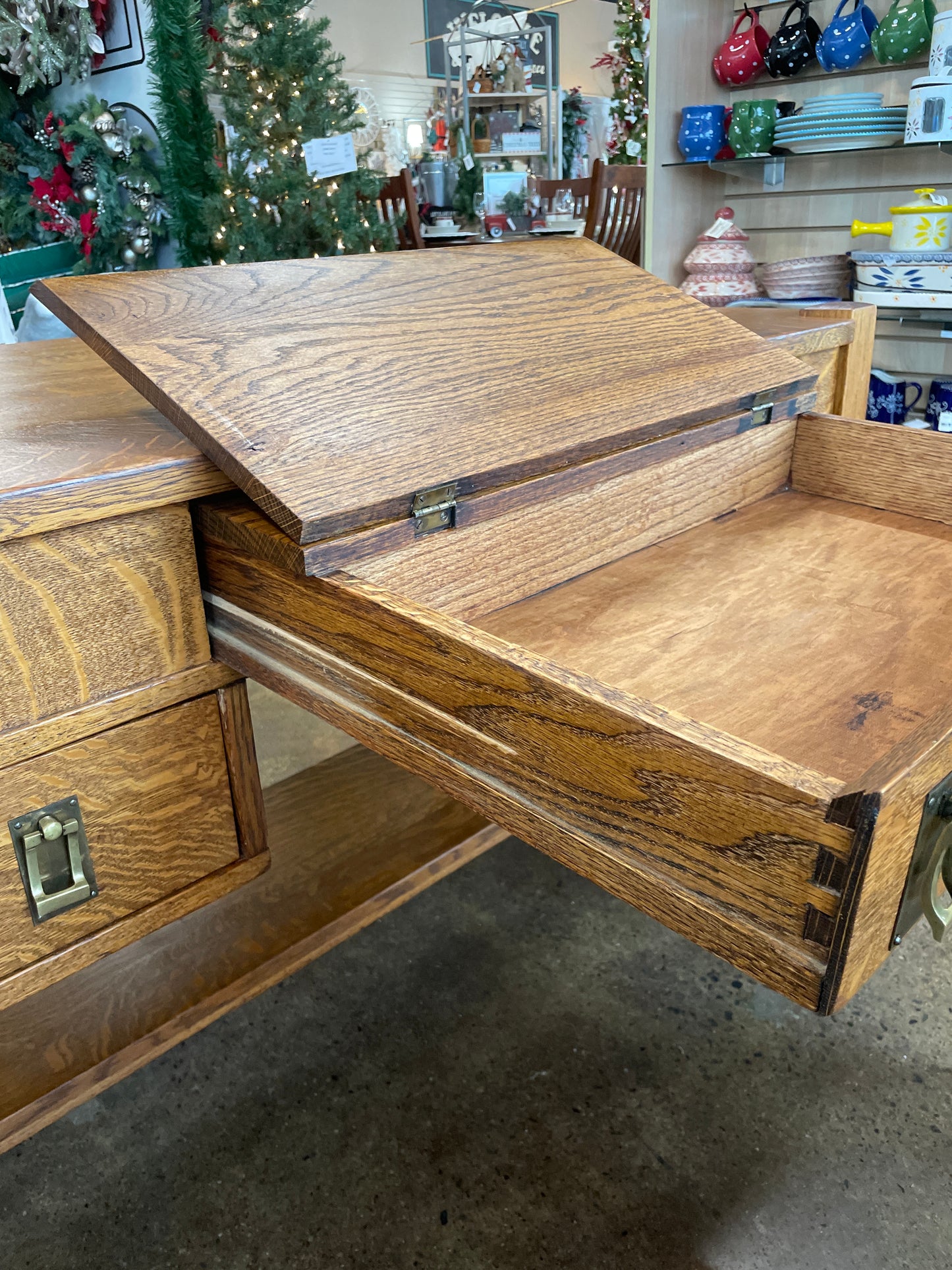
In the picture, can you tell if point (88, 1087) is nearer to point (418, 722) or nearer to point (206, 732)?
point (206, 732)

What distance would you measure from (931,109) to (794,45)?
1.45ft

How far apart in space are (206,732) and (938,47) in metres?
1.93

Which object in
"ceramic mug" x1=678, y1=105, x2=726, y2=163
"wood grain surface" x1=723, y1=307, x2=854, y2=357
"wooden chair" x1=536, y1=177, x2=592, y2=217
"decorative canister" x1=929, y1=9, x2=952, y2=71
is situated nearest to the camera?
"wood grain surface" x1=723, y1=307, x2=854, y2=357

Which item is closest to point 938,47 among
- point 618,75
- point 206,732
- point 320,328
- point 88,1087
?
point 320,328

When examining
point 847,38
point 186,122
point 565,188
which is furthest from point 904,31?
point 565,188

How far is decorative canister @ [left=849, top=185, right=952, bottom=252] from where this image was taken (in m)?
1.83

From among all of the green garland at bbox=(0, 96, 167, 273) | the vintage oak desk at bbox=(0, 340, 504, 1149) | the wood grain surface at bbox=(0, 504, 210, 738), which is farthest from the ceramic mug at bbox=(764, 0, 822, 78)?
the green garland at bbox=(0, 96, 167, 273)

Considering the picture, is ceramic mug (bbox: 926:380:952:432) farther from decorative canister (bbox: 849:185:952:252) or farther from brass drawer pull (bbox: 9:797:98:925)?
brass drawer pull (bbox: 9:797:98:925)

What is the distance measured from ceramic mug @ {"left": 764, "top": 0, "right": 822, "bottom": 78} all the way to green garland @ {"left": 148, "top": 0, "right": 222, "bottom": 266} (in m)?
2.19

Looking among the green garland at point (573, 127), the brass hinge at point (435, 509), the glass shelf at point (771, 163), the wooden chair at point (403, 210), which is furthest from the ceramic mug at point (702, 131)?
the green garland at point (573, 127)

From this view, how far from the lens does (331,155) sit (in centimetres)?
326

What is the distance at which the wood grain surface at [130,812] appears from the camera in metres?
0.68

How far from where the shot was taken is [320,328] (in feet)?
2.45

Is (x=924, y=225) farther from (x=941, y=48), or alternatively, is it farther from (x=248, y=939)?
(x=248, y=939)
